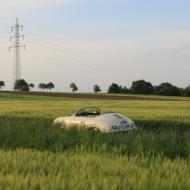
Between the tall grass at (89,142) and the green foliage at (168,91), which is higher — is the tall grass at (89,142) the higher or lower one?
the lower one

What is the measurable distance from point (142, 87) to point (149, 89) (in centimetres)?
149

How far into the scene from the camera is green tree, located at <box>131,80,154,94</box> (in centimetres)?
12300

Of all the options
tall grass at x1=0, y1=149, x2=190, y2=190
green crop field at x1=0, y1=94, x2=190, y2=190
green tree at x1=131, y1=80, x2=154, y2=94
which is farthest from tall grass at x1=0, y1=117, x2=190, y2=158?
green tree at x1=131, y1=80, x2=154, y2=94

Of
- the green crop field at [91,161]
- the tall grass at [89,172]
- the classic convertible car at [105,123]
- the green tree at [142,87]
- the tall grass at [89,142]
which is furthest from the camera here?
the green tree at [142,87]

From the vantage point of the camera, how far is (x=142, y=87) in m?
123

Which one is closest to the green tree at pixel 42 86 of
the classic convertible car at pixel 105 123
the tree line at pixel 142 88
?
the tree line at pixel 142 88

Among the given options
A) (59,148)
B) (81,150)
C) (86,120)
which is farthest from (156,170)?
(86,120)

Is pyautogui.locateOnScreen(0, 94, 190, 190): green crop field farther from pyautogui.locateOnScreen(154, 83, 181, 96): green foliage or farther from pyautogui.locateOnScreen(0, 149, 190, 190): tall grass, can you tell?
pyautogui.locateOnScreen(154, 83, 181, 96): green foliage

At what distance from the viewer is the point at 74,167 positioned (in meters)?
8.77

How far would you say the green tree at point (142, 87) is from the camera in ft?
404

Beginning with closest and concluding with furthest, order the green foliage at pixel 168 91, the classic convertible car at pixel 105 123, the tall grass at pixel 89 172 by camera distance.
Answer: the tall grass at pixel 89 172 → the classic convertible car at pixel 105 123 → the green foliage at pixel 168 91

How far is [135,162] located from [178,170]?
112cm

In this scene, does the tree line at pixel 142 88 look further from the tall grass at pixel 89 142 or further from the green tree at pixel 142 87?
the tall grass at pixel 89 142

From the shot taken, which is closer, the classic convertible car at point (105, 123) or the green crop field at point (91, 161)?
the green crop field at point (91, 161)
